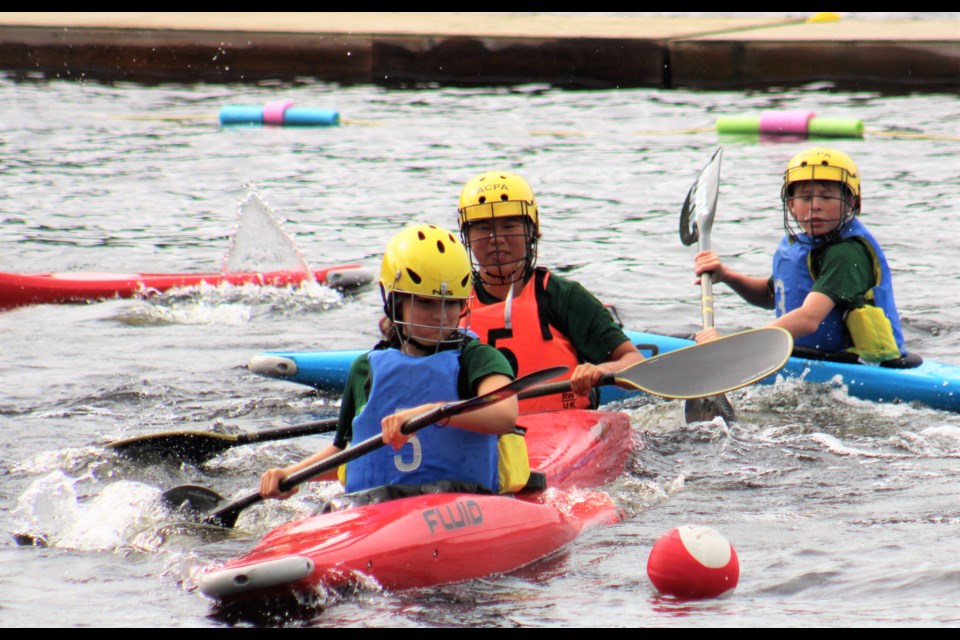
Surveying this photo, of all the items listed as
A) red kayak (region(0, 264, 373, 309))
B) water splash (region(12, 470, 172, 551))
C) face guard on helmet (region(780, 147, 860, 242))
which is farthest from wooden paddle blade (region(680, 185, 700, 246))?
water splash (region(12, 470, 172, 551))

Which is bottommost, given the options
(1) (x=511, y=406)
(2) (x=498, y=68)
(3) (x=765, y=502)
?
(3) (x=765, y=502)

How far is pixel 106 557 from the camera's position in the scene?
15.7ft

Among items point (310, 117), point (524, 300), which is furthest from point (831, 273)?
point (310, 117)

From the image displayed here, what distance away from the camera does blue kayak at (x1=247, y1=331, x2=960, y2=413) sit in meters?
6.48

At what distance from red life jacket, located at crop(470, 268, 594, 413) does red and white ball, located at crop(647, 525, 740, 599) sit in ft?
4.70

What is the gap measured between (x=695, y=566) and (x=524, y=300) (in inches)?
69.0

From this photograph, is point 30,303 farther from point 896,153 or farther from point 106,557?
point 896,153

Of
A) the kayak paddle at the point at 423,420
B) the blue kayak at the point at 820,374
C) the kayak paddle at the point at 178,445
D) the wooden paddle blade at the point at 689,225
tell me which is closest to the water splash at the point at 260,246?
the blue kayak at the point at 820,374

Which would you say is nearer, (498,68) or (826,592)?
(826,592)

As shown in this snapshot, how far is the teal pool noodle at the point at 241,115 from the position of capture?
15352 mm

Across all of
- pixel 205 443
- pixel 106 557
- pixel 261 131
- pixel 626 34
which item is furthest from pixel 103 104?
pixel 106 557

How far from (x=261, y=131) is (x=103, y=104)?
2.53 meters

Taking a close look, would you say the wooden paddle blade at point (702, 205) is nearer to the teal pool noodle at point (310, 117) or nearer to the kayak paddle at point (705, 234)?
the kayak paddle at point (705, 234)

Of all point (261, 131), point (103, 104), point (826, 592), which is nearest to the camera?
point (826, 592)
